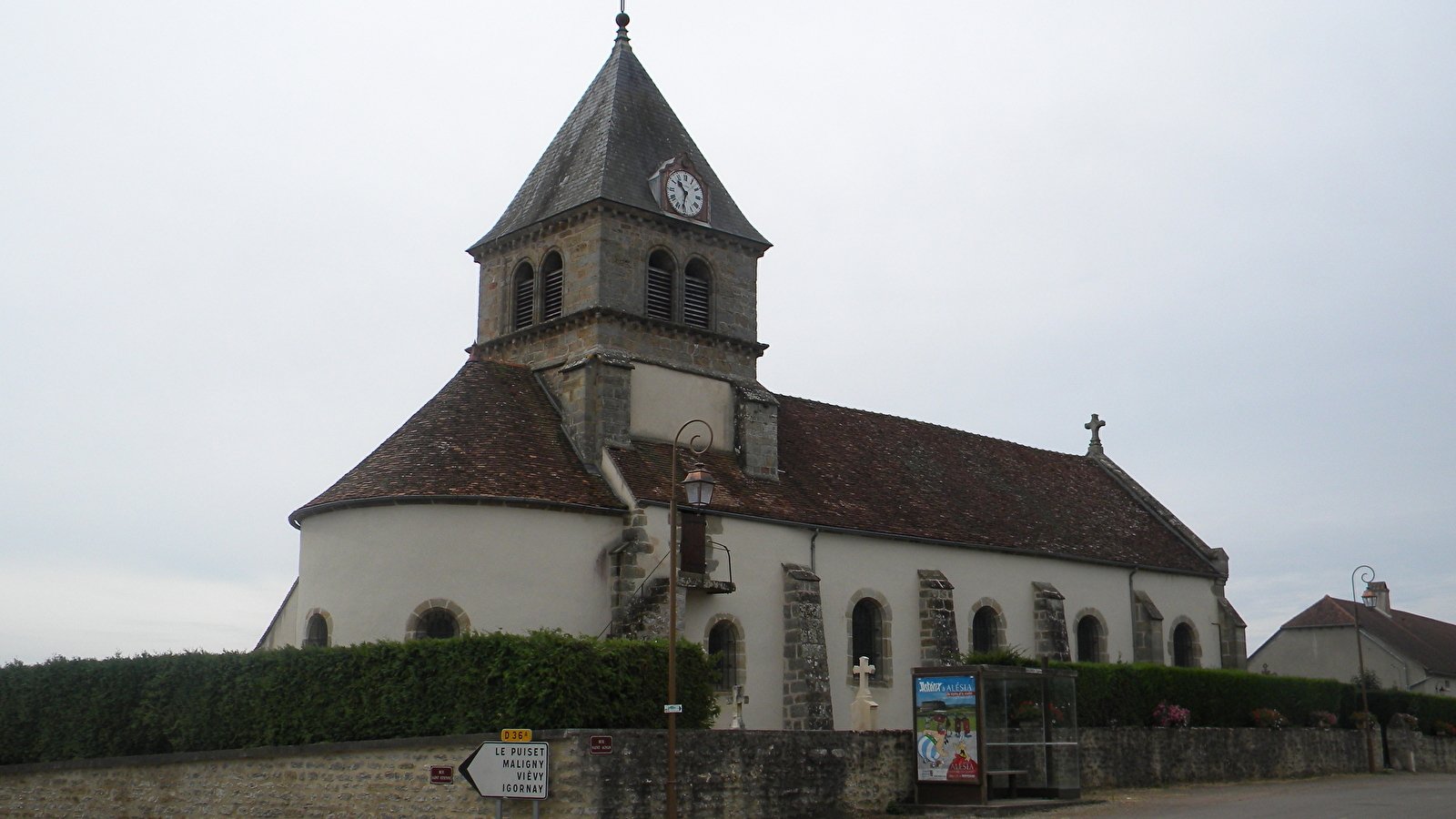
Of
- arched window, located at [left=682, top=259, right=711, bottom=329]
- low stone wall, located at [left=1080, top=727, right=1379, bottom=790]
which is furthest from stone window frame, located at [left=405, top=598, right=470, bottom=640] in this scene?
low stone wall, located at [left=1080, top=727, right=1379, bottom=790]

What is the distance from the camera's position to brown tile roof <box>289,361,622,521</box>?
2508 centimetres

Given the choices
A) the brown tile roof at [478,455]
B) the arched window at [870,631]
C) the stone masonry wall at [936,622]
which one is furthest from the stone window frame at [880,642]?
the brown tile roof at [478,455]

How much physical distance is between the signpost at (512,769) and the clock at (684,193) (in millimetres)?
16046

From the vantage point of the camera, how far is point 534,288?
3083 centimetres

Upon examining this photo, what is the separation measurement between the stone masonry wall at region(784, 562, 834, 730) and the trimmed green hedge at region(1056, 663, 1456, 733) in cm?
460

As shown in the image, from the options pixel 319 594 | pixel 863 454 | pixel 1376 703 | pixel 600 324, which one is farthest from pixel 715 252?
pixel 1376 703

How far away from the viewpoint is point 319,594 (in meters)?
25.5

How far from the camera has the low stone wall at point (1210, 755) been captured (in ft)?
85.1

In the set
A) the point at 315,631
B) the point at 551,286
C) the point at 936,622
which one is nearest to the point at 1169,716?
the point at 936,622

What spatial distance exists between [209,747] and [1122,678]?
17.1 metres

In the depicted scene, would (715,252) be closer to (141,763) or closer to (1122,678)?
(1122,678)

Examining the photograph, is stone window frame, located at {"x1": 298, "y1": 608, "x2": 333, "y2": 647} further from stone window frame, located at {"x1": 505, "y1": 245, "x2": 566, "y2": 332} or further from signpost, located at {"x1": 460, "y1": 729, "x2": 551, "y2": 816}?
signpost, located at {"x1": 460, "y1": 729, "x2": 551, "y2": 816}

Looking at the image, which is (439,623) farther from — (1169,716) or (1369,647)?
(1369,647)

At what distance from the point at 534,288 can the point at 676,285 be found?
Answer: 3242 millimetres
